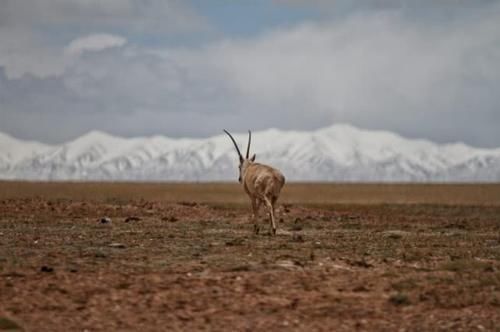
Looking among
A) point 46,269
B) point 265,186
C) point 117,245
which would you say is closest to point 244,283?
point 46,269

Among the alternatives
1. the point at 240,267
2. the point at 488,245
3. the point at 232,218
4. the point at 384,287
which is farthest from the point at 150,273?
the point at 232,218

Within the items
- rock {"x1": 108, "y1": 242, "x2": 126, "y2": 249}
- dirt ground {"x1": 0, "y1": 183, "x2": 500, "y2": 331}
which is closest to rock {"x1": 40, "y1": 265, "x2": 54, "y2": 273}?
dirt ground {"x1": 0, "y1": 183, "x2": 500, "y2": 331}

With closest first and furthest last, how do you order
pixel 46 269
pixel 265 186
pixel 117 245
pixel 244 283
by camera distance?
pixel 244 283 < pixel 46 269 < pixel 117 245 < pixel 265 186

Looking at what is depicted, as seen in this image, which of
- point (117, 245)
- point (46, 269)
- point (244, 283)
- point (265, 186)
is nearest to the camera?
point (244, 283)

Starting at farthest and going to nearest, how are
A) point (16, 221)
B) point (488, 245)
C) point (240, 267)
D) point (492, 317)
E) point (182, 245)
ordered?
point (16, 221), point (488, 245), point (182, 245), point (240, 267), point (492, 317)

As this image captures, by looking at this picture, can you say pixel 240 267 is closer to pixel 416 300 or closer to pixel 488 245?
pixel 416 300

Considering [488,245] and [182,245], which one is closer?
[182,245]

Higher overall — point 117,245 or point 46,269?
point 117,245

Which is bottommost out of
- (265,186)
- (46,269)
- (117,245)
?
(46,269)

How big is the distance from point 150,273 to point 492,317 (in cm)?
667

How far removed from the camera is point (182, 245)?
24.2 meters

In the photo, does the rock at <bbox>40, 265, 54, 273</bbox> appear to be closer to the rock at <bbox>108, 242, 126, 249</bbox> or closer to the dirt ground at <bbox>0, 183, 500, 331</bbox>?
the dirt ground at <bbox>0, 183, 500, 331</bbox>

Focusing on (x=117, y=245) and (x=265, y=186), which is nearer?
(x=117, y=245)

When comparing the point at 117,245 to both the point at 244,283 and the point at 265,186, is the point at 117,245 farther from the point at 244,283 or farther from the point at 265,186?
the point at 244,283
